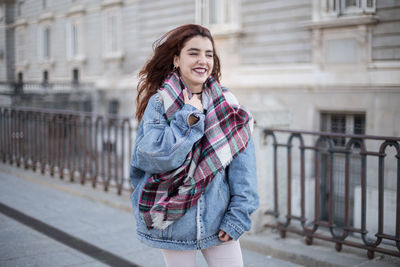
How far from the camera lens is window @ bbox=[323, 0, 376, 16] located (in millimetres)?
11992

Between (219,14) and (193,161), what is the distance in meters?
15.0

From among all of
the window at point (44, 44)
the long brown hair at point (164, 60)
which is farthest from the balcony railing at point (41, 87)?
the long brown hair at point (164, 60)

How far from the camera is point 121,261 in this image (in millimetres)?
4340

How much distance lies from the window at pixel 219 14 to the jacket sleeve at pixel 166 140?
13699mm

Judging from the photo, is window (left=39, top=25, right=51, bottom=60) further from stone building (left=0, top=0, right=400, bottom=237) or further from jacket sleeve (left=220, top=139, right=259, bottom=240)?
jacket sleeve (left=220, top=139, right=259, bottom=240)

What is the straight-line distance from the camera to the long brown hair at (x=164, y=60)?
8.02 feet

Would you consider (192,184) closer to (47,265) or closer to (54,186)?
(47,265)

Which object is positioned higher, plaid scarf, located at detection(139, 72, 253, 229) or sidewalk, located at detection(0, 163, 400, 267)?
plaid scarf, located at detection(139, 72, 253, 229)

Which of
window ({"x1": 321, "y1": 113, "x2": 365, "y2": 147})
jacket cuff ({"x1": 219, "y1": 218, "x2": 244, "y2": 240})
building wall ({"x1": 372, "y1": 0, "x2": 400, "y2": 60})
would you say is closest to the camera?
jacket cuff ({"x1": 219, "y1": 218, "x2": 244, "y2": 240})

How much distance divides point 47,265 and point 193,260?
226 cm

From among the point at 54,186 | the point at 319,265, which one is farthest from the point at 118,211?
the point at 319,265

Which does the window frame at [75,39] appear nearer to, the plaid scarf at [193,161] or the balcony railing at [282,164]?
the balcony railing at [282,164]

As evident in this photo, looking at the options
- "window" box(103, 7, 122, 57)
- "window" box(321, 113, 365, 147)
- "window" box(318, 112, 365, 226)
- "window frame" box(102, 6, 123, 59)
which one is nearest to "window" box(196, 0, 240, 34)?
"window" box(321, 113, 365, 147)

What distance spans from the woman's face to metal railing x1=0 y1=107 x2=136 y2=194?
4.20m
